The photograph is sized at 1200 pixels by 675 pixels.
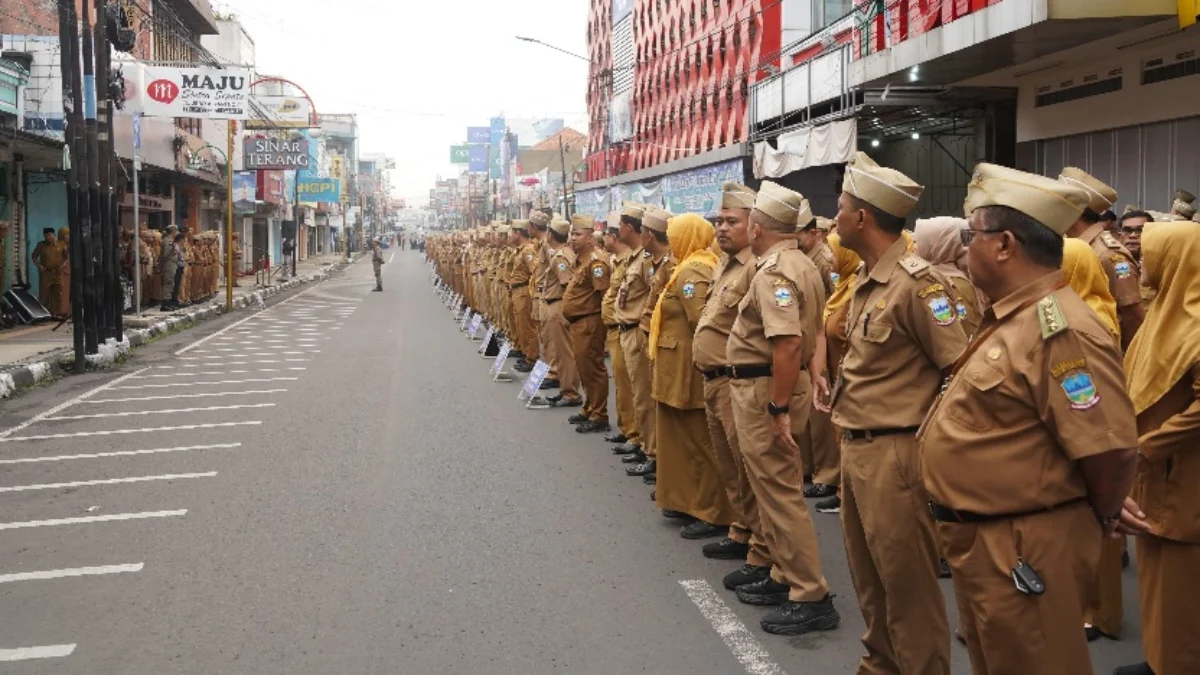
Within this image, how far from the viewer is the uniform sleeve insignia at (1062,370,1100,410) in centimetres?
291

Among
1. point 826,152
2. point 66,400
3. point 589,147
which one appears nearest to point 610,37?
point 589,147

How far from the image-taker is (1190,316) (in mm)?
4023

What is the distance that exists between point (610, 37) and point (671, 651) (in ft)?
186

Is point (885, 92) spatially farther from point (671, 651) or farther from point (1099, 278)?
point (671, 651)

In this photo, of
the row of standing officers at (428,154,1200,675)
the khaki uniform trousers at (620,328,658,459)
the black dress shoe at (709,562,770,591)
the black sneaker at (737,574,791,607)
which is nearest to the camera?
the row of standing officers at (428,154,1200,675)

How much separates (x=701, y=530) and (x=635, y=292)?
92.7 inches

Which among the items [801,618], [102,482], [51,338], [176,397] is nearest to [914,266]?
[801,618]

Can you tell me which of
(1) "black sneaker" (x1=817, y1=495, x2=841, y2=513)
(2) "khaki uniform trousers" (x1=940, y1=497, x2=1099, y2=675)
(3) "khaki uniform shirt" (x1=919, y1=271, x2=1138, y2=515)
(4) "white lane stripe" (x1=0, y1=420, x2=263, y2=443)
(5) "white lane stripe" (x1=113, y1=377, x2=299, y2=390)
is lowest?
(1) "black sneaker" (x1=817, y1=495, x2=841, y2=513)

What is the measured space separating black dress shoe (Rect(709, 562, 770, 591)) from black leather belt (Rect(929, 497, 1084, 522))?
2559 mm

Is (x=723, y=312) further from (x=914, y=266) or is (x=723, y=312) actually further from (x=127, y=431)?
(x=127, y=431)

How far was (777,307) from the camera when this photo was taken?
514 cm

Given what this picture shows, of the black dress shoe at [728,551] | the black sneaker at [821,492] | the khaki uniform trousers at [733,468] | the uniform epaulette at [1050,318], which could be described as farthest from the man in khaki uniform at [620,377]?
the uniform epaulette at [1050,318]

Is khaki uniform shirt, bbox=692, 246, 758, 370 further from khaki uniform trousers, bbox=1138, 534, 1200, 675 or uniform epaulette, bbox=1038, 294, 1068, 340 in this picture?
uniform epaulette, bbox=1038, 294, 1068, 340

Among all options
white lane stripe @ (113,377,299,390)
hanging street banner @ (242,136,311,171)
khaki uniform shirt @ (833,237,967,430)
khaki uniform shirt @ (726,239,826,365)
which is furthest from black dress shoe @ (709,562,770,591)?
hanging street banner @ (242,136,311,171)
